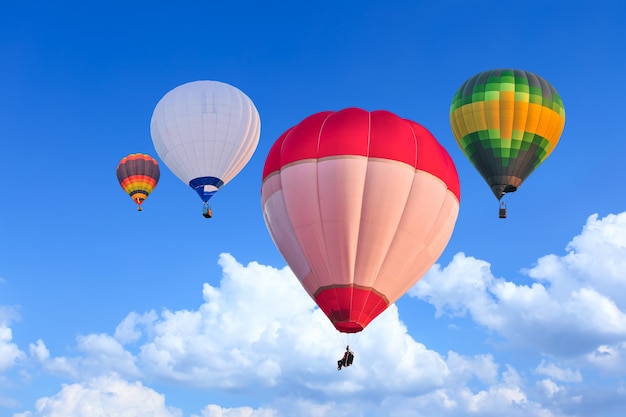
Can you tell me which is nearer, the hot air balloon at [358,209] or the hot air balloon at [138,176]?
the hot air balloon at [358,209]

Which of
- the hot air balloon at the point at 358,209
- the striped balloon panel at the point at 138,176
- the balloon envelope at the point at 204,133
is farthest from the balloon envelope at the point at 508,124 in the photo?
the striped balloon panel at the point at 138,176

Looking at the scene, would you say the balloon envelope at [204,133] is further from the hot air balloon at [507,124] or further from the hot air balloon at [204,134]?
the hot air balloon at [507,124]

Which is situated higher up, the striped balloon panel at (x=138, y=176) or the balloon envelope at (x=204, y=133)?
the striped balloon panel at (x=138, y=176)

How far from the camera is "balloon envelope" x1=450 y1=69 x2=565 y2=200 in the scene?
4147cm

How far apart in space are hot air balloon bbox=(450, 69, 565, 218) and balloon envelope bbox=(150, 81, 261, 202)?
35.8 ft

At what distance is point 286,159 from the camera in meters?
29.1

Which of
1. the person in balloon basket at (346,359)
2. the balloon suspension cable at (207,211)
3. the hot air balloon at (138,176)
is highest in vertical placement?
the hot air balloon at (138,176)

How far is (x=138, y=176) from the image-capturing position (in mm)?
57469

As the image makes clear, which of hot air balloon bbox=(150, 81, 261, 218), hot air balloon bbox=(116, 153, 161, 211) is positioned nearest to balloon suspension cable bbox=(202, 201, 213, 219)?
hot air balloon bbox=(150, 81, 261, 218)

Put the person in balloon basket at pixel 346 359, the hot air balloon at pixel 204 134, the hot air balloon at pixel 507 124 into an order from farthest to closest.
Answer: the hot air balloon at pixel 204 134
the hot air balloon at pixel 507 124
the person in balloon basket at pixel 346 359

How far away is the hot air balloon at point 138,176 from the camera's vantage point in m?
57.5

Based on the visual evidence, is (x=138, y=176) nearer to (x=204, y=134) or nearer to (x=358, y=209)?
(x=204, y=134)

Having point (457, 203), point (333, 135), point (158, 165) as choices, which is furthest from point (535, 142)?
point (158, 165)

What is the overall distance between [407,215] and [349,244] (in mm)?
2061
